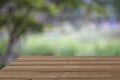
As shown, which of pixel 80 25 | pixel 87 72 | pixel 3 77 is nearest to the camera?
pixel 3 77

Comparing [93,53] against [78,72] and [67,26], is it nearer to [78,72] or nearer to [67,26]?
[67,26]

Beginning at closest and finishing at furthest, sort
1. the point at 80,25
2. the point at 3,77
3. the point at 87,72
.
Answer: the point at 3,77, the point at 87,72, the point at 80,25

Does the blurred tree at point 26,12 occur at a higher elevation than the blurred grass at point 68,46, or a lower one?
higher

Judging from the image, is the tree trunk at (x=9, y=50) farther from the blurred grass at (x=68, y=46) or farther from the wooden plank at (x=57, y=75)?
the wooden plank at (x=57, y=75)

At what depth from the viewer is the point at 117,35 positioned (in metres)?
2.61

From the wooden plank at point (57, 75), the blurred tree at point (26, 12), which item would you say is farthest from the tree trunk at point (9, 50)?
the wooden plank at point (57, 75)

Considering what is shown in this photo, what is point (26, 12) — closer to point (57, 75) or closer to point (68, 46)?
point (68, 46)

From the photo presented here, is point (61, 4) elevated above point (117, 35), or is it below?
above

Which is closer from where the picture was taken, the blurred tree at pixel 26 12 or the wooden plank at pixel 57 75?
the wooden plank at pixel 57 75

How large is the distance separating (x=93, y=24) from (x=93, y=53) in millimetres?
270

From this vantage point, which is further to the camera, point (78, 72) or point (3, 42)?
point (3, 42)

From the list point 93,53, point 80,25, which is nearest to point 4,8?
point 80,25

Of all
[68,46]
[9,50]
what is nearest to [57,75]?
[68,46]

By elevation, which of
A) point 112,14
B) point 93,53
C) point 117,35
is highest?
point 112,14
